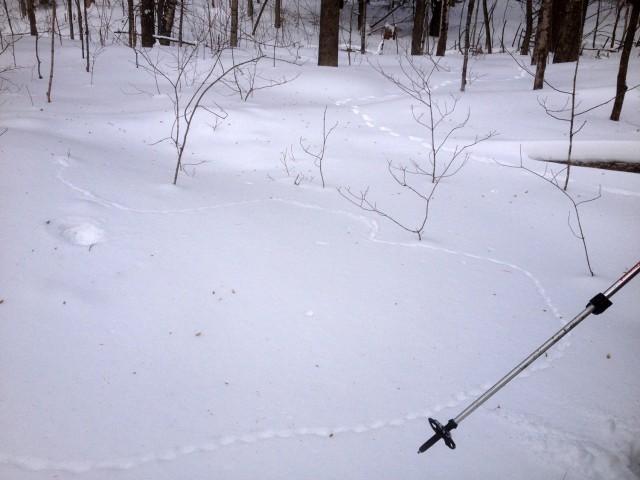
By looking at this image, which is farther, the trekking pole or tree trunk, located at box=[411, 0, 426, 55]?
tree trunk, located at box=[411, 0, 426, 55]

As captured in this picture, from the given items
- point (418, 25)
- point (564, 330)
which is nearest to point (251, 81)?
point (564, 330)

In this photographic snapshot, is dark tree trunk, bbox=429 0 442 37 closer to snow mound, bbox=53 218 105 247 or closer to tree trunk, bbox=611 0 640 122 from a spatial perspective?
tree trunk, bbox=611 0 640 122

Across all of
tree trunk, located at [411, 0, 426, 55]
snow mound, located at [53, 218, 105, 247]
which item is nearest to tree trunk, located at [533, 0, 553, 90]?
tree trunk, located at [411, 0, 426, 55]

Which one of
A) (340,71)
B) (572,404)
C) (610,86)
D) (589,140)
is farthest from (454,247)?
(340,71)

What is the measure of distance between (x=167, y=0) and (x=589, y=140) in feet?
36.2

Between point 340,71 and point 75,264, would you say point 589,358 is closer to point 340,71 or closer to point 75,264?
point 75,264

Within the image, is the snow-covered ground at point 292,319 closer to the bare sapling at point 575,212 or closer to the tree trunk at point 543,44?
the bare sapling at point 575,212

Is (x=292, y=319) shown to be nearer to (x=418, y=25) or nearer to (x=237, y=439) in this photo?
(x=237, y=439)

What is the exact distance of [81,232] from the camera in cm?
304

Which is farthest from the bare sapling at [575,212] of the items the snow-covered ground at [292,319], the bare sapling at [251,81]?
the bare sapling at [251,81]

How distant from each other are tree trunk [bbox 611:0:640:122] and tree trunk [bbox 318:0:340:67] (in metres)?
5.59

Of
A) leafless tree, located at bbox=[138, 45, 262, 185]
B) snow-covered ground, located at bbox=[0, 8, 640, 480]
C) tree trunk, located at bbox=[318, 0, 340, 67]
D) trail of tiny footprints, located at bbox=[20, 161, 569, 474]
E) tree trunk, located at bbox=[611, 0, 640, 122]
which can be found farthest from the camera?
tree trunk, located at bbox=[318, 0, 340, 67]

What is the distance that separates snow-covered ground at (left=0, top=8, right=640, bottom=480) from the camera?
75.0 inches

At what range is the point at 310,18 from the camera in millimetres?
22500
